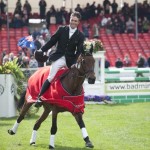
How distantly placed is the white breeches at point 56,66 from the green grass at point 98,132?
1.37 m

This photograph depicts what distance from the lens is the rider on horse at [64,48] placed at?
12.0 metres

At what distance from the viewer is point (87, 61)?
11.4m

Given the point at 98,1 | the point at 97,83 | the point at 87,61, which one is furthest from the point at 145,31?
the point at 87,61

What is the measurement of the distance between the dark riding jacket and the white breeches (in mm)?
61

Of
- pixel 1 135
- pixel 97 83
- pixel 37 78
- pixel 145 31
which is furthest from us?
pixel 145 31

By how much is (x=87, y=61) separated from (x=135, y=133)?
10.5 ft

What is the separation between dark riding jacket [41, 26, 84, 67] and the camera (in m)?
12.0

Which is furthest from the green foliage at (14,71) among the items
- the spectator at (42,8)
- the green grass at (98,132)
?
the spectator at (42,8)

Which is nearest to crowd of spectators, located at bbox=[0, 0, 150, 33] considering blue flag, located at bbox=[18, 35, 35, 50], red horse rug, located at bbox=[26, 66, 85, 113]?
blue flag, located at bbox=[18, 35, 35, 50]

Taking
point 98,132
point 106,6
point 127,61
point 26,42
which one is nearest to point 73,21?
point 98,132

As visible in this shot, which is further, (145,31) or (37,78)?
(145,31)

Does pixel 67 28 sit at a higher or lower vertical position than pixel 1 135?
higher

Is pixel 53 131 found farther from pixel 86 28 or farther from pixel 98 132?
pixel 86 28

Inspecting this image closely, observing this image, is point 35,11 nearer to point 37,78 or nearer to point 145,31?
point 145,31
